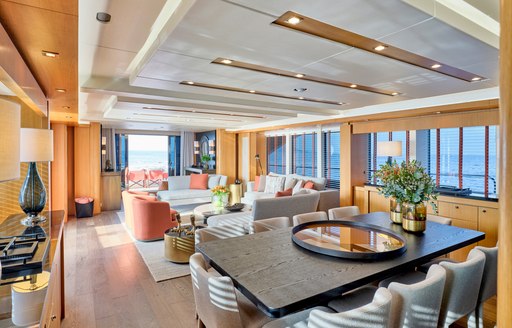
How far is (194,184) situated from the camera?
885cm

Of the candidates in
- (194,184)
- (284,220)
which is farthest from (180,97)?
(194,184)

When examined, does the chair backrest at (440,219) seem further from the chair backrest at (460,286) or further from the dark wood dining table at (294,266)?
the chair backrest at (460,286)

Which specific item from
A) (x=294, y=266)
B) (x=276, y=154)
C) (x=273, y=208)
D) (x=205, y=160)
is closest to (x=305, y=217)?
(x=273, y=208)

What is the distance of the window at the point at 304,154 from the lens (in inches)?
314

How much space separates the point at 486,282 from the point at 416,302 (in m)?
1.04

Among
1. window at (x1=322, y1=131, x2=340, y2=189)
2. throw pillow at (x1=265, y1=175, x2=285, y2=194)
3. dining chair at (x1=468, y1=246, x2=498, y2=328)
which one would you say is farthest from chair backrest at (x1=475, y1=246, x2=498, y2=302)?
throw pillow at (x1=265, y1=175, x2=285, y2=194)

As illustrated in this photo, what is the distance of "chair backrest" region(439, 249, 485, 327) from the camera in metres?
1.83

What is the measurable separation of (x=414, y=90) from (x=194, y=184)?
6650 mm

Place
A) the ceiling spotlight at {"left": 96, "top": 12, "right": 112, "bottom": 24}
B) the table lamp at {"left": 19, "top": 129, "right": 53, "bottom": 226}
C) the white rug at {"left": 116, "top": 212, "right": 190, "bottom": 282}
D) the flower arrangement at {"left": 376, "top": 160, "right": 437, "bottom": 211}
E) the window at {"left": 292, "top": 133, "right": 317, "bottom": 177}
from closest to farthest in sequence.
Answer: the ceiling spotlight at {"left": 96, "top": 12, "right": 112, "bottom": 24}, the table lamp at {"left": 19, "top": 129, "right": 53, "bottom": 226}, the flower arrangement at {"left": 376, "top": 160, "right": 437, "bottom": 211}, the white rug at {"left": 116, "top": 212, "right": 190, "bottom": 282}, the window at {"left": 292, "top": 133, "right": 317, "bottom": 177}

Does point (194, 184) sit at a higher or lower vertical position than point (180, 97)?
lower

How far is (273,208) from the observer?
466cm

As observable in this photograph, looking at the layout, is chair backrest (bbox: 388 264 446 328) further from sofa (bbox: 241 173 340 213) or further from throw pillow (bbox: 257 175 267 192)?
throw pillow (bbox: 257 175 267 192)

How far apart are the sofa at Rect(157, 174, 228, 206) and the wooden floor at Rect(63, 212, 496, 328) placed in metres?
2.97

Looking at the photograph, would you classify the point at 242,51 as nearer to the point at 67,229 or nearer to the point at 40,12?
the point at 40,12
